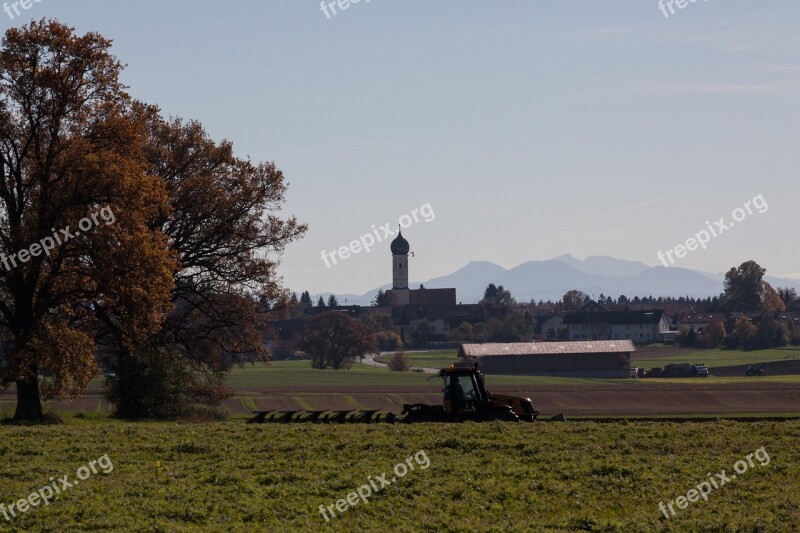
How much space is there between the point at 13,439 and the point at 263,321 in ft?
64.7

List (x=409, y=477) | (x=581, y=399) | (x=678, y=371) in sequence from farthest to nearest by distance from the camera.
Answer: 1. (x=678, y=371)
2. (x=581, y=399)
3. (x=409, y=477)

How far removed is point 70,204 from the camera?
1374 inches

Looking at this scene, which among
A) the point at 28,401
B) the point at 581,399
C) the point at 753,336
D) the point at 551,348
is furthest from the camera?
the point at 753,336

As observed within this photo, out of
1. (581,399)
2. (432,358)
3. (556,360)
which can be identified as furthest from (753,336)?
(581,399)

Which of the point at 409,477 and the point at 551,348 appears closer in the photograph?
the point at 409,477

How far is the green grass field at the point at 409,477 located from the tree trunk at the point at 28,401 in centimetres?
587

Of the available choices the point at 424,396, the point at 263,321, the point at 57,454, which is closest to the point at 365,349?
the point at 424,396

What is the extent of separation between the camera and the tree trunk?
37125 millimetres

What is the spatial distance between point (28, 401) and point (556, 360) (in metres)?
101

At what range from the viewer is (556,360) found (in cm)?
13275

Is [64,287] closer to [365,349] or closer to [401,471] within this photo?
[401,471]

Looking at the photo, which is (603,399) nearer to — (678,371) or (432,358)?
(678,371)

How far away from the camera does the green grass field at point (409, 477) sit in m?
20.4

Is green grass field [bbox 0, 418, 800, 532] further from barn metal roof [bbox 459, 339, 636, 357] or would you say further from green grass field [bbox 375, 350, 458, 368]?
green grass field [bbox 375, 350, 458, 368]
